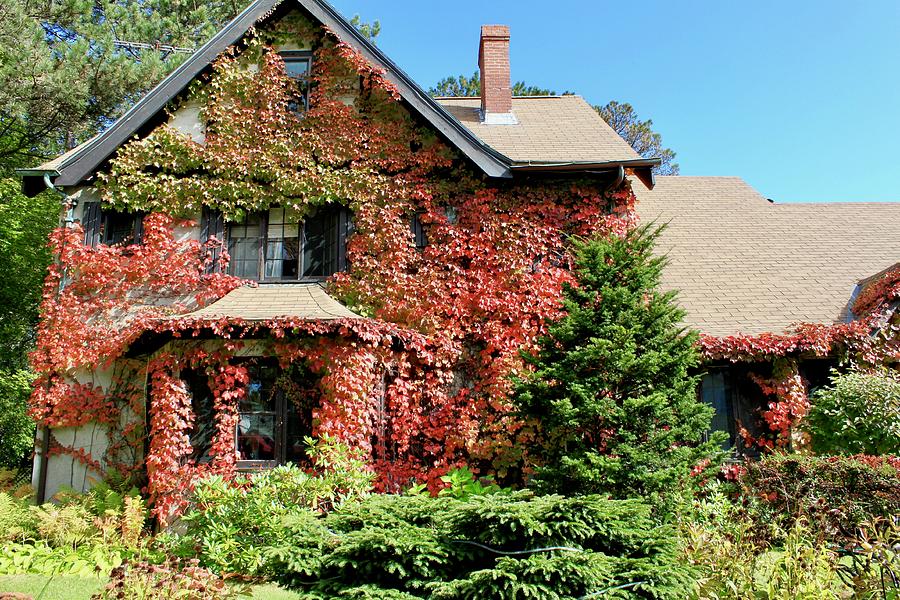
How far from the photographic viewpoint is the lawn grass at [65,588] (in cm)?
671

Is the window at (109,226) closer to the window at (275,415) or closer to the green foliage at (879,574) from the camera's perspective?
the window at (275,415)

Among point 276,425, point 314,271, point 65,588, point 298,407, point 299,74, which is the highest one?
point 299,74

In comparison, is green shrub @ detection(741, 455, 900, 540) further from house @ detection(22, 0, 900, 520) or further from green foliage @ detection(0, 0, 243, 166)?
green foliage @ detection(0, 0, 243, 166)

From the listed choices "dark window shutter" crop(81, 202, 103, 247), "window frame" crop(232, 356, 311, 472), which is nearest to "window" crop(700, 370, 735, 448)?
"window frame" crop(232, 356, 311, 472)

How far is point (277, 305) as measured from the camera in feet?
32.1

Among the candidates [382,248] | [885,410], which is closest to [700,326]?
Result: [885,410]

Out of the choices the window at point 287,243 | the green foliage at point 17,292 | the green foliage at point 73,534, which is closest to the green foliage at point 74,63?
the green foliage at point 17,292

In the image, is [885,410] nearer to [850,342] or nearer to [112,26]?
[850,342]

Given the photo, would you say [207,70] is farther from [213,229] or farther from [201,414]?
[201,414]

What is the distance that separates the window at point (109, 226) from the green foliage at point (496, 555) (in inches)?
311

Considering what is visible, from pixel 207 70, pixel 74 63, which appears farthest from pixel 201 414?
pixel 74 63

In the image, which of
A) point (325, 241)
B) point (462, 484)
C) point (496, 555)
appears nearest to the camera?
point (496, 555)

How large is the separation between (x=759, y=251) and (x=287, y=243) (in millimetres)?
8946

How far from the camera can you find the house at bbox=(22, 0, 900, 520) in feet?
31.3
